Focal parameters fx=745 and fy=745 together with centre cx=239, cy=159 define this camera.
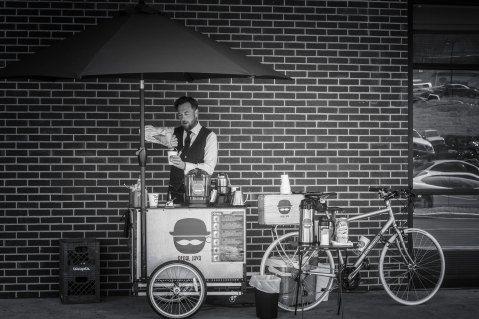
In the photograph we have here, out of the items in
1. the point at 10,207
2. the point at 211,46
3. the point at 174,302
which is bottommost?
the point at 174,302

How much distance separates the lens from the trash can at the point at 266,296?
24.9 feet

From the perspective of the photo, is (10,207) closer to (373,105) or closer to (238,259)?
(238,259)

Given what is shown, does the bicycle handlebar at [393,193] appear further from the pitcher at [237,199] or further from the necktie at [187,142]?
the necktie at [187,142]

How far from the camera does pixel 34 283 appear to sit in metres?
8.77

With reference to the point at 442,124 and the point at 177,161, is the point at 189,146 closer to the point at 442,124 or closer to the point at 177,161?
the point at 177,161

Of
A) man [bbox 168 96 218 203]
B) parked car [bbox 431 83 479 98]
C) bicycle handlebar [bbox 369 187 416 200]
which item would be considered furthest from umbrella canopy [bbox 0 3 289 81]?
parked car [bbox 431 83 479 98]

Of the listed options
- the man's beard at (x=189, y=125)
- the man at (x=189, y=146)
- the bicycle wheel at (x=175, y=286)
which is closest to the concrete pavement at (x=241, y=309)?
the bicycle wheel at (x=175, y=286)

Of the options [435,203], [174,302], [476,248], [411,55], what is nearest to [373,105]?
[411,55]

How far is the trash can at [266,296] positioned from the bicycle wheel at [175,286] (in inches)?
22.1

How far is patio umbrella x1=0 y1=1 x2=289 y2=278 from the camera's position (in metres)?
6.59

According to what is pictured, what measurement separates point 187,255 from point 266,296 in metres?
0.91

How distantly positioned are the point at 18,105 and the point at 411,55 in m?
4.82

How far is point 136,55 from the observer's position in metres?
6.73

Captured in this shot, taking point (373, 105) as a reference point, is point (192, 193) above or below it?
below
